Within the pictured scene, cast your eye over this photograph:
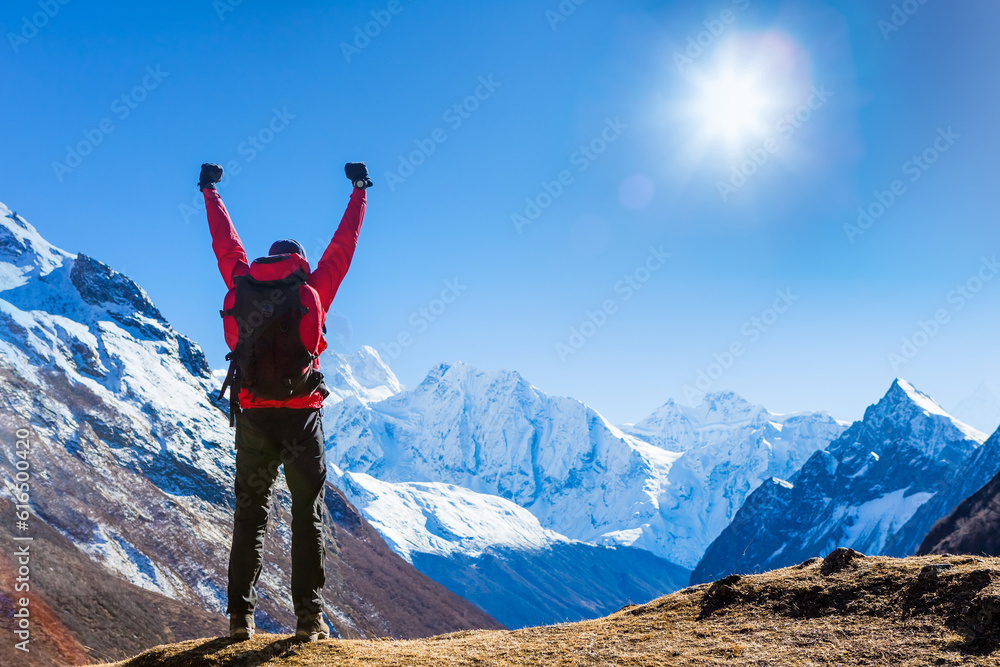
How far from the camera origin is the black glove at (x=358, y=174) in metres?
11.2

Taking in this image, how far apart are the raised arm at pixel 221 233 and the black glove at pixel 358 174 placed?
213cm

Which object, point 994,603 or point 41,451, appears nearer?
point 994,603

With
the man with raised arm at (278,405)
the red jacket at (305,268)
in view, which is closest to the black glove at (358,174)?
the red jacket at (305,268)

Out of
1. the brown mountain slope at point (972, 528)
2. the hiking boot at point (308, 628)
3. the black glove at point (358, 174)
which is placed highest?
the brown mountain slope at point (972, 528)

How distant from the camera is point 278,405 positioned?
9.88 meters

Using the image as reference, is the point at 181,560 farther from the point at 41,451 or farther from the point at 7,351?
the point at 7,351

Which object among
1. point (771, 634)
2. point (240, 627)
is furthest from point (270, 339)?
point (771, 634)

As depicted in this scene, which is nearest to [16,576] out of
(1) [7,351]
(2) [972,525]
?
(1) [7,351]

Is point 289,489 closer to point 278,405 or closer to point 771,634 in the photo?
point 278,405

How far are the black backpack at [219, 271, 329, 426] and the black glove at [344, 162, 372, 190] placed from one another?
2.31 m

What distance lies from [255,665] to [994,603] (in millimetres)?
10654

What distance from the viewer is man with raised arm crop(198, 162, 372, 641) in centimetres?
973

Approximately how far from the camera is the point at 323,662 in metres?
9.57

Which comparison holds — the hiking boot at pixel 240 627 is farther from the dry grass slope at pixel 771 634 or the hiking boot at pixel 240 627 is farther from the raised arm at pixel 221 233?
the raised arm at pixel 221 233
